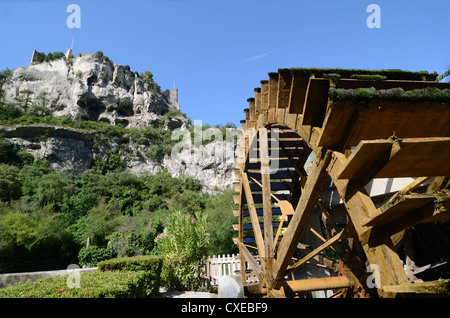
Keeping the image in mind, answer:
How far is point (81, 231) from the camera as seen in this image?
52.8ft

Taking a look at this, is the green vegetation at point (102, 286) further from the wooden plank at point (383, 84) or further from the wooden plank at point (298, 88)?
the wooden plank at point (383, 84)

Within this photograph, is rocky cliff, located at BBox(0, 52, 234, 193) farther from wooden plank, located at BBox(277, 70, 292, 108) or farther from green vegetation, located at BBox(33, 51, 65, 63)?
wooden plank, located at BBox(277, 70, 292, 108)

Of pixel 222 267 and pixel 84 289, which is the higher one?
pixel 84 289

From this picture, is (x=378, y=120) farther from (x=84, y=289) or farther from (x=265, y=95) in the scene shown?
(x=84, y=289)

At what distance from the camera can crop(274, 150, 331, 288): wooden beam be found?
2.13 meters

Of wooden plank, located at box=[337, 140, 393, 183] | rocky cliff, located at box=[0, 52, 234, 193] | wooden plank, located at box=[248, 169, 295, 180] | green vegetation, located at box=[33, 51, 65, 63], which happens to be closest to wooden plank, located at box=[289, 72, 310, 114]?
wooden plank, located at box=[337, 140, 393, 183]

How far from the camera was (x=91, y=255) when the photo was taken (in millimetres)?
13945

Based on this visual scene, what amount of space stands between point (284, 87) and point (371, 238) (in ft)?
6.73

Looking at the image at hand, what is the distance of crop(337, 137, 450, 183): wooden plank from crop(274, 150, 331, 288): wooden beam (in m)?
0.41

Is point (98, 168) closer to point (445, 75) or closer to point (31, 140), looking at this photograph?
point (31, 140)

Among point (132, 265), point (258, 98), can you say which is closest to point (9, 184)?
point (132, 265)

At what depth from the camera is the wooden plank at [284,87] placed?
2825 mm
